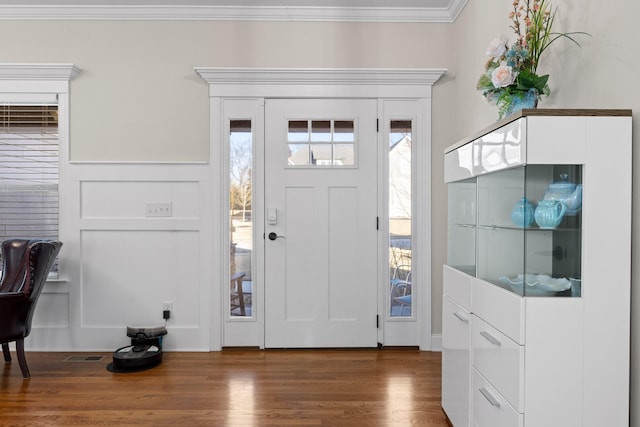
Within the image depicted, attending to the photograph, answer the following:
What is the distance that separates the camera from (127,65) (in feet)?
11.5

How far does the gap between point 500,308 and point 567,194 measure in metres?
0.47

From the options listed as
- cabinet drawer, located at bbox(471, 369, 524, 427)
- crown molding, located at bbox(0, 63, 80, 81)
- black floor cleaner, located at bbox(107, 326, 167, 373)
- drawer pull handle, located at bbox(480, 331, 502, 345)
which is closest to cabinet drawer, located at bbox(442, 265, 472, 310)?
drawer pull handle, located at bbox(480, 331, 502, 345)

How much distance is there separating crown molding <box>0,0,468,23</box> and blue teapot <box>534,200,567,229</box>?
96.1 inches

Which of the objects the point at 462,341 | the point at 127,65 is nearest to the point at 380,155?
the point at 462,341

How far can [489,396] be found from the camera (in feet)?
5.67

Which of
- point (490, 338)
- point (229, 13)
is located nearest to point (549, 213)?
point (490, 338)

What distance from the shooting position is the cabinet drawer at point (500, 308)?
149cm

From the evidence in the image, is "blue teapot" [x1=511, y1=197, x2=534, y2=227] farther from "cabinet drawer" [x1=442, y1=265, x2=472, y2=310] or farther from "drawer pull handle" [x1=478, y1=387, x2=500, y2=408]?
"drawer pull handle" [x1=478, y1=387, x2=500, y2=408]

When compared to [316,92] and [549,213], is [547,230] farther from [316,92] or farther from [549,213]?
[316,92]

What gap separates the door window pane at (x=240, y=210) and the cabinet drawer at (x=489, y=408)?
2.06 m

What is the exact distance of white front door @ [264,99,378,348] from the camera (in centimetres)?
355

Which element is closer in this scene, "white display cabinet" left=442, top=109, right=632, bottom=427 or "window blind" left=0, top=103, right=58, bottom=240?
"white display cabinet" left=442, top=109, right=632, bottom=427

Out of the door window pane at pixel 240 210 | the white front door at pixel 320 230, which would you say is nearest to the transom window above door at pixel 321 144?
the white front door at pixel 320 230

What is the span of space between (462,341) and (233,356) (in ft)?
6.40
